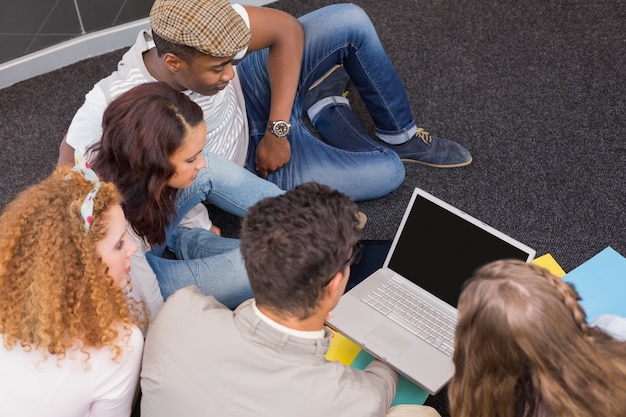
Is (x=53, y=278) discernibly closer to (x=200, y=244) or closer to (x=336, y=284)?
(x=336, y=284)

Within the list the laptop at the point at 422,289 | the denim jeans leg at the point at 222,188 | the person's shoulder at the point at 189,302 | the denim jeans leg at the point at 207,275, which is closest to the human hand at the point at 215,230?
the denim jeans leg at the point at 222,188

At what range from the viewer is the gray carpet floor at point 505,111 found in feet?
7.39

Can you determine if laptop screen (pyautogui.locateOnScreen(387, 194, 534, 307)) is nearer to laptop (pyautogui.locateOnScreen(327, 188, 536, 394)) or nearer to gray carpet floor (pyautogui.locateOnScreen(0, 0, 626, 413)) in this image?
laptop (pyautogui.locateOnScreen(327, 188, 536, 394))

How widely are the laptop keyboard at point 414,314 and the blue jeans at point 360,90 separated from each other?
557 millimetres

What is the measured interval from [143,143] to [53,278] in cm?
47

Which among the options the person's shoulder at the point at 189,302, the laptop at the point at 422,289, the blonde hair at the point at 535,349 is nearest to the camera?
the blonde hair at the point at 535,349

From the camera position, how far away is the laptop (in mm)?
1589

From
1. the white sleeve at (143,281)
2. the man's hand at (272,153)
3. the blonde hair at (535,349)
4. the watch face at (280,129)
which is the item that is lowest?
the white sleeve at (143,281)

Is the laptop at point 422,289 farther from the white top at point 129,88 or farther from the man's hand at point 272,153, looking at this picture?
the man's hand at point 272,153

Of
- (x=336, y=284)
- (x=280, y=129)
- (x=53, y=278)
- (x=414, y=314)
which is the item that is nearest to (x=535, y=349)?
(x=336, y=284)

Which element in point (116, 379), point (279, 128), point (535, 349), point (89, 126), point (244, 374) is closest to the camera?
point (535, 349)

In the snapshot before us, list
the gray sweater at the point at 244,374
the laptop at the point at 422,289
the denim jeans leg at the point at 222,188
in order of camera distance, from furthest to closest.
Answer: the denim jeans leg at the point at 222,188, the laptop at the point at 422,289, the gray sweater at the point at 244,374

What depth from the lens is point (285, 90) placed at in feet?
6.90

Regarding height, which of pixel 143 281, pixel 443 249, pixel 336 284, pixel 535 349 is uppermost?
pixel 535 349
